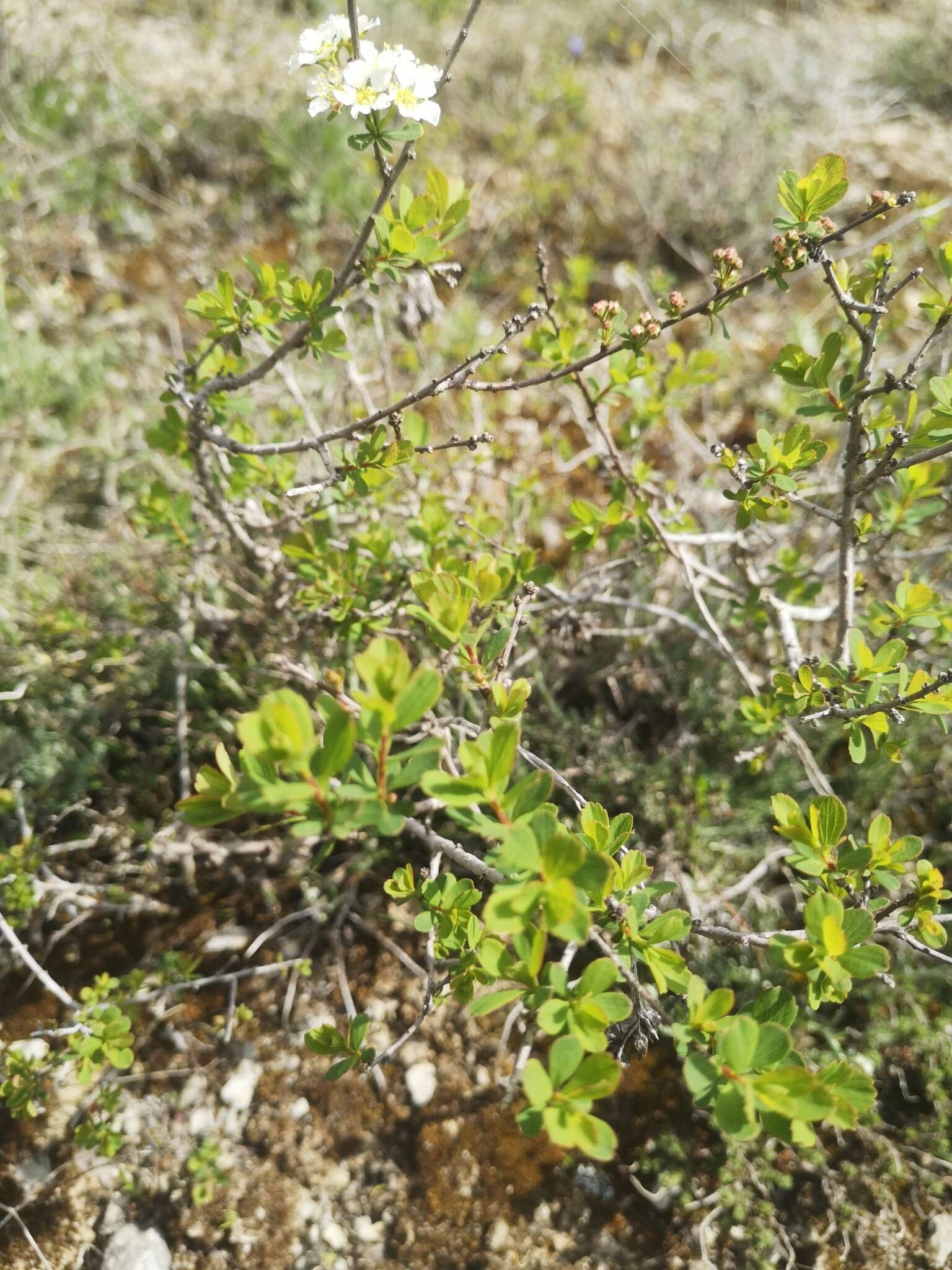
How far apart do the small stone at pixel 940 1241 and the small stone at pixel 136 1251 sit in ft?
5.33

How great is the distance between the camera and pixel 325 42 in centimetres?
129

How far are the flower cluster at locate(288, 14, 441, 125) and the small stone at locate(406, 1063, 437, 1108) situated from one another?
197 cm

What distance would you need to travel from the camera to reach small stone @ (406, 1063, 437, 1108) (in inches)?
73.0

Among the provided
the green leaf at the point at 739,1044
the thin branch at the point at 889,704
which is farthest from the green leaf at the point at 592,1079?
the thin branch at the point at 889,704

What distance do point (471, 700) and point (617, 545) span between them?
21.1 inches

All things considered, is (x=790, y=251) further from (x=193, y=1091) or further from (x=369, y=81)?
(x=193, y=1091)

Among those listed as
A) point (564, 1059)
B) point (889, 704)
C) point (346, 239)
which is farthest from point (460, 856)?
point (346, 239)

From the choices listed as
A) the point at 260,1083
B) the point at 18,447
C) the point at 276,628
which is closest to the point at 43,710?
the point at 276,628

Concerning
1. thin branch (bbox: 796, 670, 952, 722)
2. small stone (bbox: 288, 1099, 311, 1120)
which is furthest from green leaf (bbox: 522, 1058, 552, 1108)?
small stone (bbox: 288, 1099, 311, 1120)

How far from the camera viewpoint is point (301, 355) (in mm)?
1441

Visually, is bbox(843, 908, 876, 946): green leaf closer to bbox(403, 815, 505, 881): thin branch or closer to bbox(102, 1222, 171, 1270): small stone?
bbox(403, 815, 505, 881): thin branch

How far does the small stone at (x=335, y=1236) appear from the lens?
169cm

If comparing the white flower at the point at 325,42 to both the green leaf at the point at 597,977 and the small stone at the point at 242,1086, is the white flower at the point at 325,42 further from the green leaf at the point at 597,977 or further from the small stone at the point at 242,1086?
the small stone at the point at 242,1086

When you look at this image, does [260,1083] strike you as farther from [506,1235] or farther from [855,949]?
[855,949]
